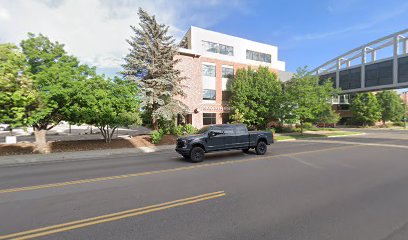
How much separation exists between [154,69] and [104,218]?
17.6m

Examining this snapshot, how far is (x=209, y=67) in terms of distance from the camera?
93.7ft

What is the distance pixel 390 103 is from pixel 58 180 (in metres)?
68.6

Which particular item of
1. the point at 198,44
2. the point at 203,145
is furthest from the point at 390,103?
the point at 203,145

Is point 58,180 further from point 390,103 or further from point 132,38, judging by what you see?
point 390,103

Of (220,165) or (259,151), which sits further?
(259,151)

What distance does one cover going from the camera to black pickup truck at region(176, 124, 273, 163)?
1008cm

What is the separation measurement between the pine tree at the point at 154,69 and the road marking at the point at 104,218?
1492 centimetres

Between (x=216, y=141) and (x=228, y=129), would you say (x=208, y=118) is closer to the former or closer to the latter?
(x=228, y=129)

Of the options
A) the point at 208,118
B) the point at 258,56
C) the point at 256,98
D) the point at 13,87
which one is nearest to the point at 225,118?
the point at 208,118

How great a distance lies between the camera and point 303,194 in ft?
17.5

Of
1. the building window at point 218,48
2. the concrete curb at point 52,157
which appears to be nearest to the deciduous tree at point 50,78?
the concrete curb at point 52,157

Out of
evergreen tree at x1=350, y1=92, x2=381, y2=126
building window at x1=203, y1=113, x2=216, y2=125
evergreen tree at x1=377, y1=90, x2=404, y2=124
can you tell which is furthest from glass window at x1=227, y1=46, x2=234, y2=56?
evergreen tree at x1=377, y1=90, x2=404, y2=124

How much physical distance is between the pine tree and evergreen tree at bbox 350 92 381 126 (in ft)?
163

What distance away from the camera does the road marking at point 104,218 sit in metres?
3.57
